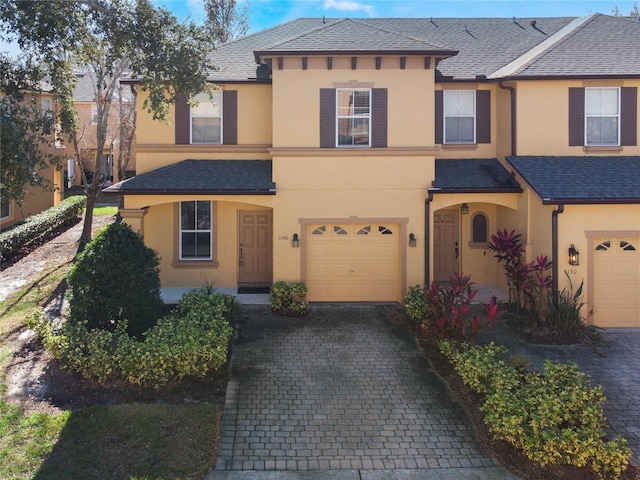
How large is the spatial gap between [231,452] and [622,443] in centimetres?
503

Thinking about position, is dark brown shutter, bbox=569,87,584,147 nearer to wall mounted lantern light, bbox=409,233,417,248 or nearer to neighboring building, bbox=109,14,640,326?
neighboring building, bbox=109,14,640,326

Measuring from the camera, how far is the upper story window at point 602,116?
12.9 metres

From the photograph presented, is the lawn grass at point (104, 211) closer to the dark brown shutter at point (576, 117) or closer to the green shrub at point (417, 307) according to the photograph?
the green shrub at point (417, 307)

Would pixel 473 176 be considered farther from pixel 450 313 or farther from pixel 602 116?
pixel 450 313

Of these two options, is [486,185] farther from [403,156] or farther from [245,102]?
[245,102]

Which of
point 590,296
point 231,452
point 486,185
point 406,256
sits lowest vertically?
point 231,452

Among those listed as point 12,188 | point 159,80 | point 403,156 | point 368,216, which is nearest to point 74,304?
point 12,188

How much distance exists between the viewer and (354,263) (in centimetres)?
1300

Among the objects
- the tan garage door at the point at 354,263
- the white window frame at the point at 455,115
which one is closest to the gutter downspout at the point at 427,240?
the tan garage door at the point at 354,263

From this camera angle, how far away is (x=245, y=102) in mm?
13688

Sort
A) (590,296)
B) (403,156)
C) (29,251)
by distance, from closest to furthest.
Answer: (590,296) → (403,156) → (29,251)

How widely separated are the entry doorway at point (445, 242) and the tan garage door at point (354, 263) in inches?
78.7

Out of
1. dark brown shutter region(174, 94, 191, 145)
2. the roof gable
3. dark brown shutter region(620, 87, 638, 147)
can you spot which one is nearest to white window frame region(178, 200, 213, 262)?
dark brown shutter region(174, 94, 191, 145)

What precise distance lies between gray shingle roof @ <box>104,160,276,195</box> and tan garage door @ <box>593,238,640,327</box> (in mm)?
7886
